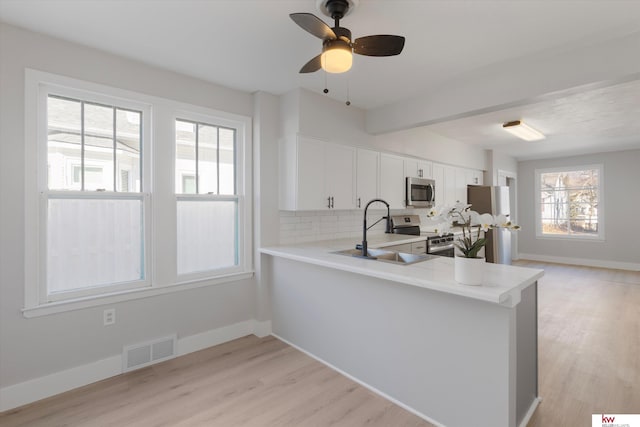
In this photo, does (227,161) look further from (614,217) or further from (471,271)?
(614,217)

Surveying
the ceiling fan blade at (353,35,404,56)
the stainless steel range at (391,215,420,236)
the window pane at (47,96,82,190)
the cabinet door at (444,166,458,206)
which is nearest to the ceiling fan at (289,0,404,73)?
the ceiling fan blade at (353,35,404,56)

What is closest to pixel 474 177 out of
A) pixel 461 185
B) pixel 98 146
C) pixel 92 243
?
pixel 461 185

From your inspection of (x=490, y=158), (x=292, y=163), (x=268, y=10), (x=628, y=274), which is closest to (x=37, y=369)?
(x=292, y=163)

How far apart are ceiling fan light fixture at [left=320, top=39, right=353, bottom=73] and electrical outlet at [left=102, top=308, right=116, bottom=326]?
8.15ft

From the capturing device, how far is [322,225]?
3881mm

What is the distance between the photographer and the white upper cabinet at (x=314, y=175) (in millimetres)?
3264

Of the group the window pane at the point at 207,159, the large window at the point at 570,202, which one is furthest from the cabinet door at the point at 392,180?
the large window at the point at 570,202

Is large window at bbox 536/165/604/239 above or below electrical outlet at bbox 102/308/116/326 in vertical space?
above

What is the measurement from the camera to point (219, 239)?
321cm

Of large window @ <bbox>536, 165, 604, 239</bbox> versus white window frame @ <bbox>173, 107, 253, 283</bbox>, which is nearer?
white window frame @ <bbox>173, 107, 253, 283</bbox>

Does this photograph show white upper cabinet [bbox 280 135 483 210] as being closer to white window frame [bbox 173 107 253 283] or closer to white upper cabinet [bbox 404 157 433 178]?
white upper cabinet [bbox 404 157 433 178]

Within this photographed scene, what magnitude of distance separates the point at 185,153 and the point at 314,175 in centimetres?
130

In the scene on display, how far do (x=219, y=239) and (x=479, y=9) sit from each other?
9.27ft
